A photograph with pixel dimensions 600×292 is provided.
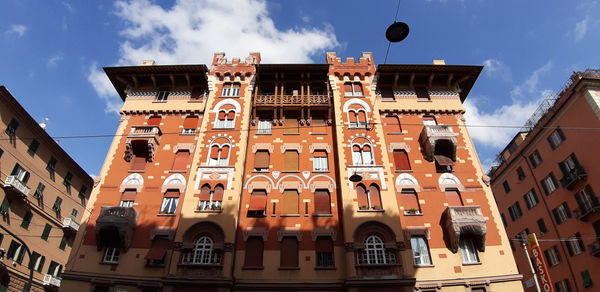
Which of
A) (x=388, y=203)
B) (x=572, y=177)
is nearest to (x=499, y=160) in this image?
(x=572, y=177)

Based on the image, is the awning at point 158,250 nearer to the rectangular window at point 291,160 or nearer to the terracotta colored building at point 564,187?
the rectangular window at point 291,160

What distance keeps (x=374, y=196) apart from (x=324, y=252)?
5145 mm

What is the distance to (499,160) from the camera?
143 ft

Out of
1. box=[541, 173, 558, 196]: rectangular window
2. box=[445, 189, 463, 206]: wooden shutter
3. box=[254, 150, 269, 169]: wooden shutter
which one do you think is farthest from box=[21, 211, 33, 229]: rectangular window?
box=[541, 173, 558, 196]: rectangular window

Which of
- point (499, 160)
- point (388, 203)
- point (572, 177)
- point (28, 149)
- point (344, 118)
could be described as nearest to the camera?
point (388, 203)

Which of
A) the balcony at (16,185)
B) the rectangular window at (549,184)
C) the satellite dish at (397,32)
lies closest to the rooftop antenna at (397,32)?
the satellite dish at (397,32)

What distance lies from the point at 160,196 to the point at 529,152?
3715cm

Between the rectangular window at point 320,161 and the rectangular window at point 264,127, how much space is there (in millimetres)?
4291

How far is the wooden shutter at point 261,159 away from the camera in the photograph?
26281mm

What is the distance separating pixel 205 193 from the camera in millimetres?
24375

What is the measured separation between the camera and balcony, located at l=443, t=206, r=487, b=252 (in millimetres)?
21844

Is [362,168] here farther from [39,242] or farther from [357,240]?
[39,242]

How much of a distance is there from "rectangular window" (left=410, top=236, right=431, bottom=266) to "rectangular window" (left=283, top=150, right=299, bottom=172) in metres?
9.36

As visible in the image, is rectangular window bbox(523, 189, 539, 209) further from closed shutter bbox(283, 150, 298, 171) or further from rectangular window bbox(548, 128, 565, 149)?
closed shutter bbox(283, 150, 298, 171)
